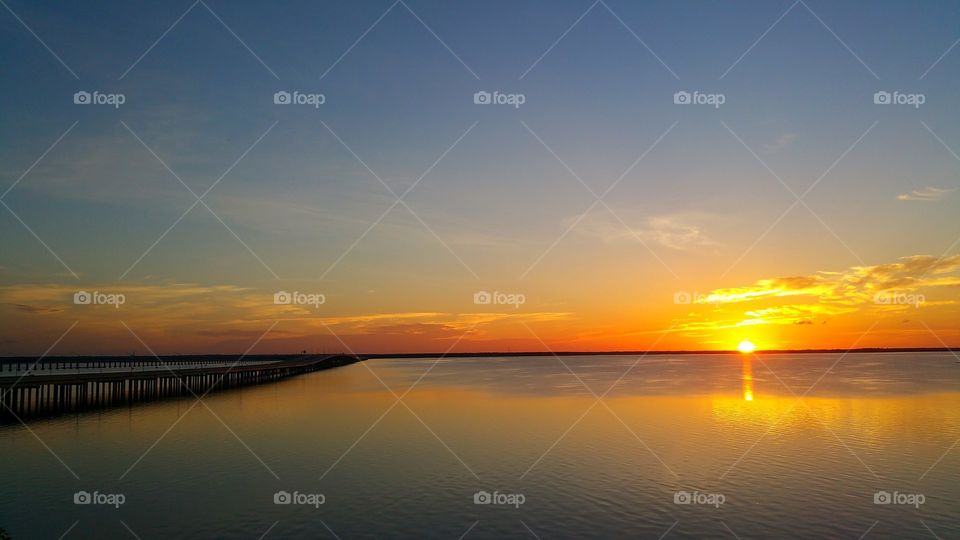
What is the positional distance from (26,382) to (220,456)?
102 ft

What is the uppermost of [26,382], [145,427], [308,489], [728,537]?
[26,382]

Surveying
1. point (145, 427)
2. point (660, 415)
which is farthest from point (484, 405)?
point (145, 427)

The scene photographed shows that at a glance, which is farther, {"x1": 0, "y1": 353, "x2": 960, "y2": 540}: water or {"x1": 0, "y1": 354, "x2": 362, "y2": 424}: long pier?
{"x1": 0, "y1": 354, "x2": 362, "y2": 424}: long pier

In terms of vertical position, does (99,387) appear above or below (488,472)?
above

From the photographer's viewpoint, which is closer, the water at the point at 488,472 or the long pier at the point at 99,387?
the water at the point at 488,472

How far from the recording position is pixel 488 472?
3150 cm

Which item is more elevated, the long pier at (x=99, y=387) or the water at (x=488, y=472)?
the long pier at (x=99, y=387)

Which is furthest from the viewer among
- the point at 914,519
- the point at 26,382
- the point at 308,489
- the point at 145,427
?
the point at 26,382

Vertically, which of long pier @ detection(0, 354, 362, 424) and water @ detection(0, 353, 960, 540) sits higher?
long pier @ detection(0, 354, 362, 424)

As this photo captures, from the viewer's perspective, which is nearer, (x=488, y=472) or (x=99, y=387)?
(x=488, y=472)

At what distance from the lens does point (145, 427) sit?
1847 inches

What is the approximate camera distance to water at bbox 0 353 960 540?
22.9 m

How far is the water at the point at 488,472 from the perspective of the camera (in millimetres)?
22906

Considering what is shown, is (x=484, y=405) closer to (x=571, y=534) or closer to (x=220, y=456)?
(x=220, y=456)
